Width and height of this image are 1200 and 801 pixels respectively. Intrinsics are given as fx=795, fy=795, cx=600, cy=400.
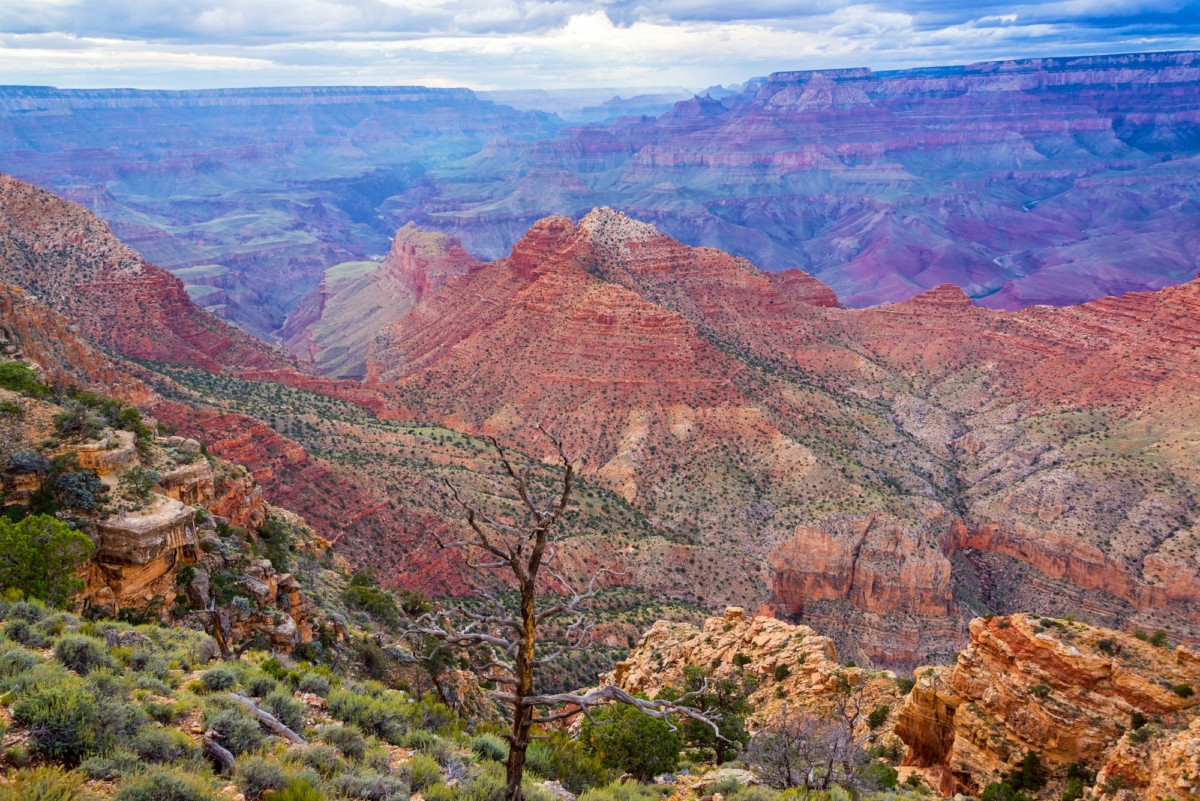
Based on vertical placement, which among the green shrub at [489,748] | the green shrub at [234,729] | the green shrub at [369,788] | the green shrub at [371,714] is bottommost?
the green shrub at [489,748]

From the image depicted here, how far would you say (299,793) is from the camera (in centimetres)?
1142

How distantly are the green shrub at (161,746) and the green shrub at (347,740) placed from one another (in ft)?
9.52

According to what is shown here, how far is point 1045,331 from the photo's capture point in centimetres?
9044

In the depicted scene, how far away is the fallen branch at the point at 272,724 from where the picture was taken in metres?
14.4

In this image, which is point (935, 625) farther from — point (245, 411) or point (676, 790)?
point (245, 411)

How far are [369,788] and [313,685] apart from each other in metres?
6.53

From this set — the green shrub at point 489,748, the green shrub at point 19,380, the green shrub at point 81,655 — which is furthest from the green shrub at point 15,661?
the green shrub at point 19,380

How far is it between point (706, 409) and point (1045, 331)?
149 feet

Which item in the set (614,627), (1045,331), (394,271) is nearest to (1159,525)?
(1045,331)

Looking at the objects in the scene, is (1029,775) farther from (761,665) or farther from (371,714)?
(371,714)

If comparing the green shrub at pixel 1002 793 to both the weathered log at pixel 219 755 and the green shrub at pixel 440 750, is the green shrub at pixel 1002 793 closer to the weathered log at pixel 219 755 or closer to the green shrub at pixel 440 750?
the green shrub at pixel 440 750

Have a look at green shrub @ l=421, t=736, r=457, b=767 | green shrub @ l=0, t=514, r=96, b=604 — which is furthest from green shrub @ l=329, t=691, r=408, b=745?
green shrub @ l=0, t=514, r=96, b=604

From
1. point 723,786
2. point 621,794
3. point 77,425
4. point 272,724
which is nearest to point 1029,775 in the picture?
point 723,786

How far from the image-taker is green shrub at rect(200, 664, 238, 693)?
16.0 m
